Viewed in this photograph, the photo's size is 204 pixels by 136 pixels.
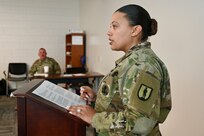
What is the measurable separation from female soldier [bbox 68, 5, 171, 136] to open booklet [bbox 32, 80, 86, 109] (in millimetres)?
82

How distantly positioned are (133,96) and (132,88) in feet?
0.10

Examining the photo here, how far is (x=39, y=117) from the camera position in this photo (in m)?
1.02

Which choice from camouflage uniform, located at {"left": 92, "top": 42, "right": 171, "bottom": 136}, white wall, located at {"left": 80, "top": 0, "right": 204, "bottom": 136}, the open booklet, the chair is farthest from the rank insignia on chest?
the chair

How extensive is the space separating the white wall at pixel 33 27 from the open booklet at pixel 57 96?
6.12 m

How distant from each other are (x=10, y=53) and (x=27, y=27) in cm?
92

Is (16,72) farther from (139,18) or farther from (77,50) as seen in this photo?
(139,18)

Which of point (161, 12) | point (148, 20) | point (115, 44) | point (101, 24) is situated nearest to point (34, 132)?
point (115, 44)

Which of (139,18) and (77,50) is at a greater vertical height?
(139,18)

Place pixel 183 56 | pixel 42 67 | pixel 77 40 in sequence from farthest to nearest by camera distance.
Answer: pixel 77 40, pixel 42 67, pixel 183 56

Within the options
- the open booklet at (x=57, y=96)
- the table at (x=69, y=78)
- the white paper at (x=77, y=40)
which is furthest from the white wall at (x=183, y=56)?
the white paper at (x=77, y=40)

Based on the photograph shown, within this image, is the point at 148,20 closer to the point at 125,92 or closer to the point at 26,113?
the point at 125,92

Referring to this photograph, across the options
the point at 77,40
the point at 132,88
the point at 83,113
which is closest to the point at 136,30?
the point at 132,88

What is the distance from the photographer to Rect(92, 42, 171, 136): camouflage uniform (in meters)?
0.89

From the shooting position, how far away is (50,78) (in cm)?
478
